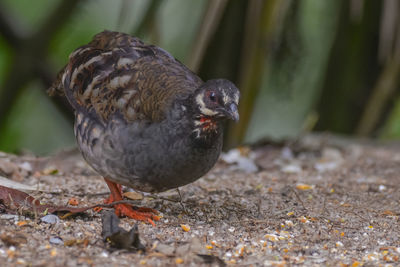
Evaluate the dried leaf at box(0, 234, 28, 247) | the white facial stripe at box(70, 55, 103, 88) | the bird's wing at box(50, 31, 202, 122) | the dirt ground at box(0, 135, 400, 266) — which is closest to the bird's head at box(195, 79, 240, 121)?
the bird's wing at box(50, 31, 202, 122)

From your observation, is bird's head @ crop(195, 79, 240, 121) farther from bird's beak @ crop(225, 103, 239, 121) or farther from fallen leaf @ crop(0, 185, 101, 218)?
fallen leaf @ crop(0, 185, 101, 218)

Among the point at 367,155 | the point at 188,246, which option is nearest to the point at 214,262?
the point at 188,246

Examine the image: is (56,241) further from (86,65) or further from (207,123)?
(86,65)

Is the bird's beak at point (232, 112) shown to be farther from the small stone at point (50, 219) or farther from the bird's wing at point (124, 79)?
the small stone at point (50, 219)

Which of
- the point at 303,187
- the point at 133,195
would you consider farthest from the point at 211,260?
the point at 303,187

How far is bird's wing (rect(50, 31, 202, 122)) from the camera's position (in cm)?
401

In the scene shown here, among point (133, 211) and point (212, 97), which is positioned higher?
point (212, 97)

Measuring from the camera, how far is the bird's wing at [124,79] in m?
4.01

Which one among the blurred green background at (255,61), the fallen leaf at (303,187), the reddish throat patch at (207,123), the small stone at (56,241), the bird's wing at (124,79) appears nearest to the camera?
the small stone at (56,241)

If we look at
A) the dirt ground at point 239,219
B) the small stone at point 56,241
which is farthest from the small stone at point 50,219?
the small stone at point 56,241

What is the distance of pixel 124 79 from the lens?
4.18 metres

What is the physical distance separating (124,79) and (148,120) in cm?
39

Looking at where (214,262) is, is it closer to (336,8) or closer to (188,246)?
(188,246)

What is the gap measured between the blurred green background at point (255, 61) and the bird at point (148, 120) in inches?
136
